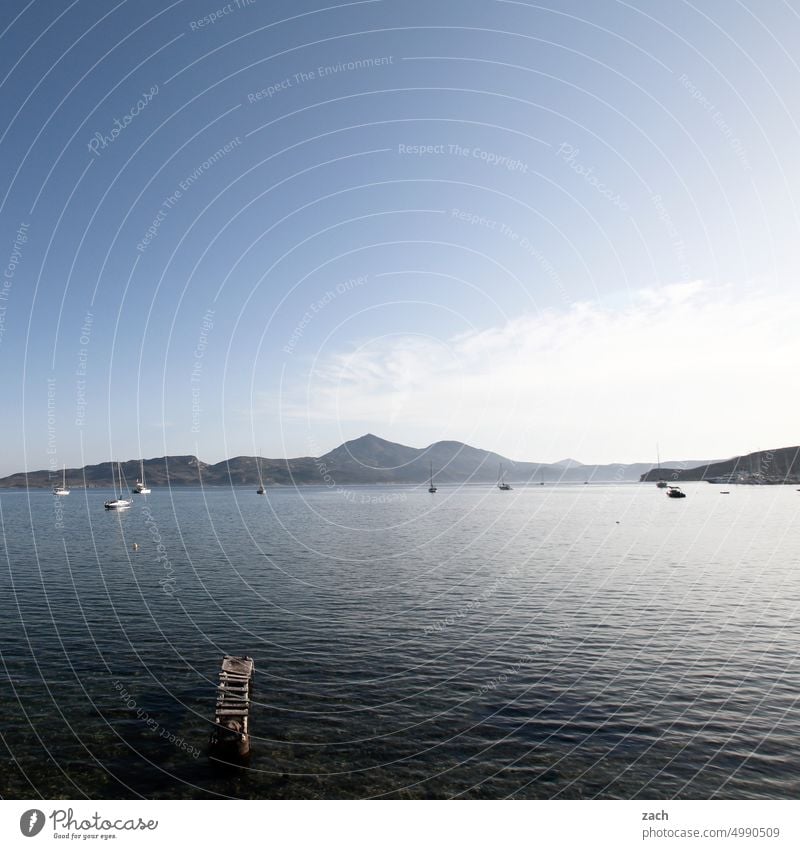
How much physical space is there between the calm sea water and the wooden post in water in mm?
801

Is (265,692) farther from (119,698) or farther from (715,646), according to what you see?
(715,646)

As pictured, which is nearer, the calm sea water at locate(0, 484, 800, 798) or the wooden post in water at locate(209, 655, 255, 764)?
the calm sea water at locate(0, 484, 800, 798)

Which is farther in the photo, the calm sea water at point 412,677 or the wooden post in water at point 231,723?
the wooden post in water at point 231,723

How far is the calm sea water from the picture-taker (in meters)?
20.8

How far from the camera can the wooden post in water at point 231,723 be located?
22062mm

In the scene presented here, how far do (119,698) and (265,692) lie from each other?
7589 mm

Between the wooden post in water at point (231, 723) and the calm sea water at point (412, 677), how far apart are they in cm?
80

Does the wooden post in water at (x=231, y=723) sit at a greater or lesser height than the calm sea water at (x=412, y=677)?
greater

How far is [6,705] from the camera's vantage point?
88.5 feet

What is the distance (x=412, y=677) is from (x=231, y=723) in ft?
38.8

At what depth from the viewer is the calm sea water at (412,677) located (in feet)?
68.1

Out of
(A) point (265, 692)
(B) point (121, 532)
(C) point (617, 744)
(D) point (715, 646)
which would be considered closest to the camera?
(C) point (617, 744)

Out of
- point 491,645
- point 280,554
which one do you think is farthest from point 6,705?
point 280,554
